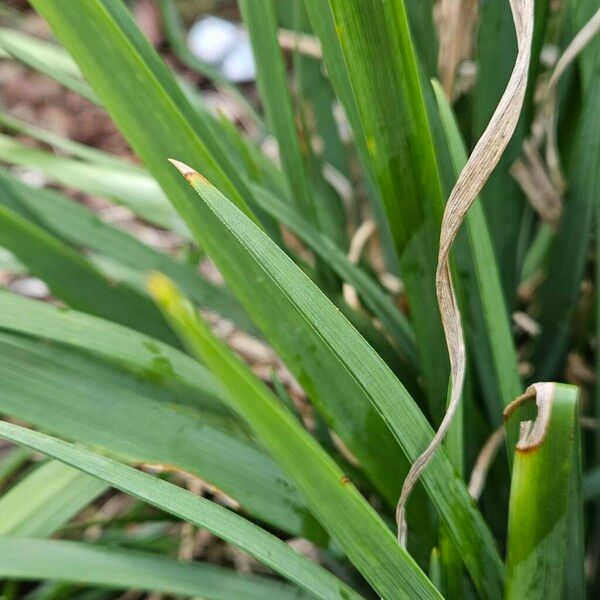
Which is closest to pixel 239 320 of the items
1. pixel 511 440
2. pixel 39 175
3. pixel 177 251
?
pixel 511 440

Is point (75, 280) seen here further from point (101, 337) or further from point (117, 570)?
point (117, 570)

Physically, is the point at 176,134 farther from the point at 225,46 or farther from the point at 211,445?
the point at 225,46

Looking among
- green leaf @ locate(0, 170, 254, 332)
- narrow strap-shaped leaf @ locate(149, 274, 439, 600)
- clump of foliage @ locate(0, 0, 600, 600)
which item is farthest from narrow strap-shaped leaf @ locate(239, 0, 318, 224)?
narrow strap-shaped leaf @ locate(149, 274, 439, 600)

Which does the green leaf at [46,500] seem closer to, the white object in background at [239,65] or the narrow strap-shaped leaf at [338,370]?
the narrow strap-shaped leaf at [338,370]

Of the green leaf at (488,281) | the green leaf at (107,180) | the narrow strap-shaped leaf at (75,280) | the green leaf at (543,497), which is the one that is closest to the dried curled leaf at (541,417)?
the green leaf at (543,497)

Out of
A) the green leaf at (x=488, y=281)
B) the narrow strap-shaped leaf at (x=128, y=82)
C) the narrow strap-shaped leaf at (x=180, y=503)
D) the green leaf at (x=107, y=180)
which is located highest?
the green leaf at (x=107, y=180)
